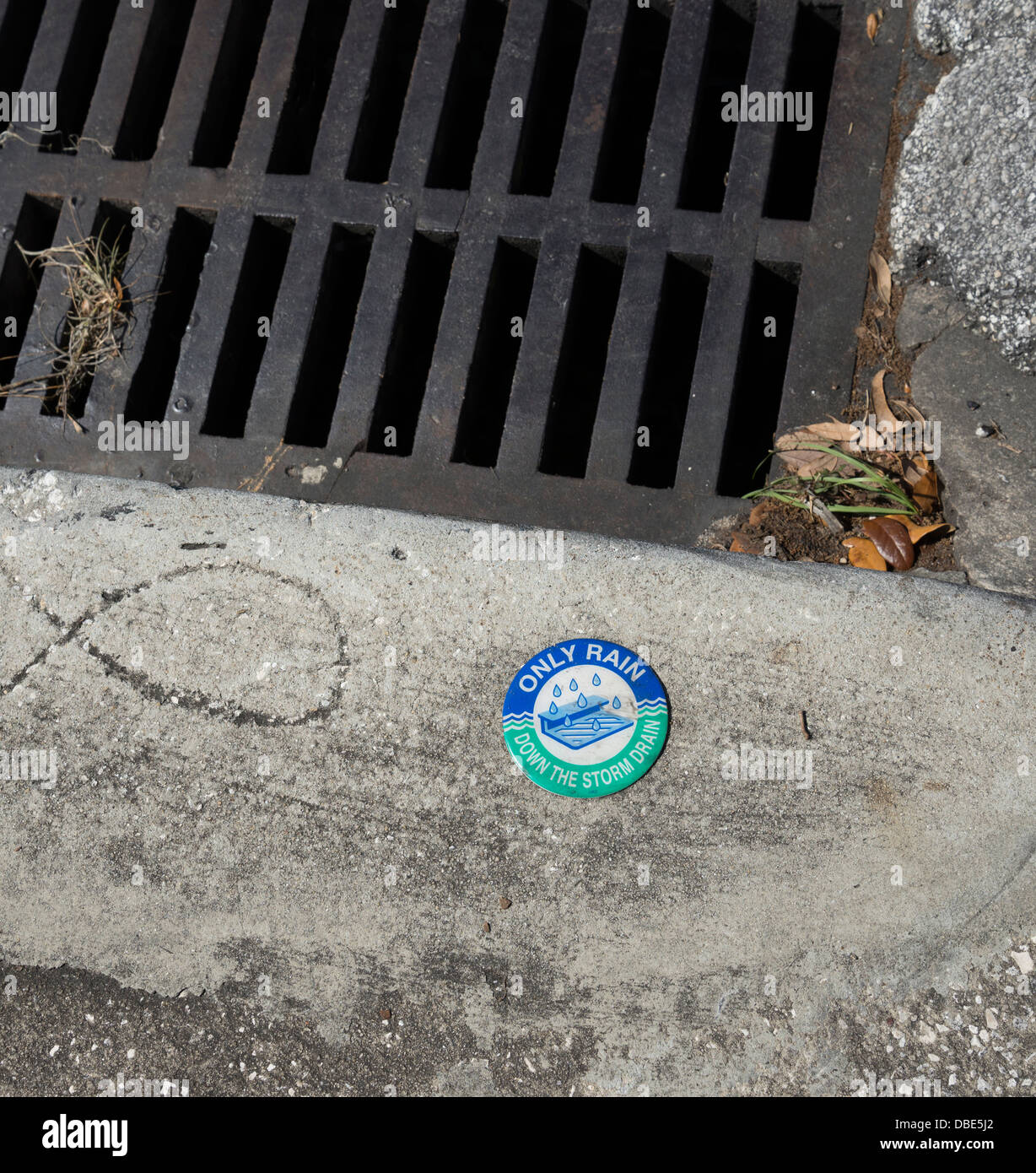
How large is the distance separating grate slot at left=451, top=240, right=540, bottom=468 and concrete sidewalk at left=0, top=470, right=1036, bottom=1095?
35 centimetres

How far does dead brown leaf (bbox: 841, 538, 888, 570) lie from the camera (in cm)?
204

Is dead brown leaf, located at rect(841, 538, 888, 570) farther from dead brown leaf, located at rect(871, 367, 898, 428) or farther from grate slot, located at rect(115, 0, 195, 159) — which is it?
grate slot, located at rect(115, 0, 195, 159)

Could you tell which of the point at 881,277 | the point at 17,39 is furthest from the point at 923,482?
the point at 17,39

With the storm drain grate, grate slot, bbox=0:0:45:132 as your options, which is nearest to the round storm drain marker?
the storm drain grate

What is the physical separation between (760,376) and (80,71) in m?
2.04

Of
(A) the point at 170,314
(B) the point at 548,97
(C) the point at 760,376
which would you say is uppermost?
(B) the point at 548,97

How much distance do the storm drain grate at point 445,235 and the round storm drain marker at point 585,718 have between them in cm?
32

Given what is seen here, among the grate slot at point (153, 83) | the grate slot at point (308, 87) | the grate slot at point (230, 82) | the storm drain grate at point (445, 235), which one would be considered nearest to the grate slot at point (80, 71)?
the storm drain grate at point (445, 235)

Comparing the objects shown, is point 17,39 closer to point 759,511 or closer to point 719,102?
point 719,102

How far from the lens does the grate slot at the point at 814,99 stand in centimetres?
245

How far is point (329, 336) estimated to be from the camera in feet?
8.46

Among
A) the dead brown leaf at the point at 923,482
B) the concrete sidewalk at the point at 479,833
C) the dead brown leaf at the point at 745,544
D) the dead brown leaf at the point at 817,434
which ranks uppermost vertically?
the dead brown leaf at the point at 817,434

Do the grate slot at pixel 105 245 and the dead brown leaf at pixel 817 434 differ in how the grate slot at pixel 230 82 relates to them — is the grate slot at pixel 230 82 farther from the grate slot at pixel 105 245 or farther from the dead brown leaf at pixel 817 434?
the dead brown leaf at pixel 817 434
